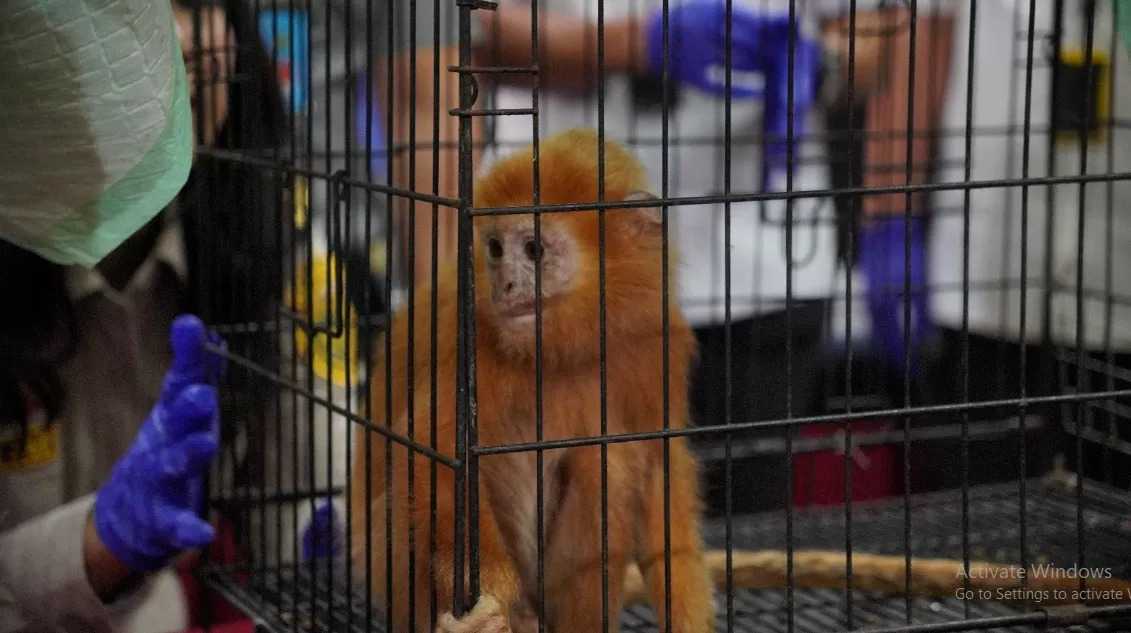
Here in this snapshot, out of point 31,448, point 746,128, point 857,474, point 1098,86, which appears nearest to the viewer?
point 31,448

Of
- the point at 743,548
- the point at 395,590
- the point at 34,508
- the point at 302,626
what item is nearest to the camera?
the point at 395,590

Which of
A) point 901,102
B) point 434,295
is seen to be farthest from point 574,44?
point 434,295

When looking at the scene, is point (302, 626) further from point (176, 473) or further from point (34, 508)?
point (34, 508)

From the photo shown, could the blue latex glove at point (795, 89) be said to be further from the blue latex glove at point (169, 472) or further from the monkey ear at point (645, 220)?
the blue latex glove at point (169, 472)

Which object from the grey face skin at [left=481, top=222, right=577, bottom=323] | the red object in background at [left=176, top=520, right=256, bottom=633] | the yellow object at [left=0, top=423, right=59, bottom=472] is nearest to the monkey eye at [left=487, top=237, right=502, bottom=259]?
the grey face skin at [left=481, top=222, right=577, bottom=323]

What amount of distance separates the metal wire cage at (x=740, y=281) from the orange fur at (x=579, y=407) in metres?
0.04

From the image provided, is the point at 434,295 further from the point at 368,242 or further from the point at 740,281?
the point at 740,281

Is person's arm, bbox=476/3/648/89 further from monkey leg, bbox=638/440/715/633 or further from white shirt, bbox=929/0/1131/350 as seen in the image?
monkey leg, bbox=638/440/715/633

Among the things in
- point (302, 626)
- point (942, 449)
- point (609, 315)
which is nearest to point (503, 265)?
point (609, 315)

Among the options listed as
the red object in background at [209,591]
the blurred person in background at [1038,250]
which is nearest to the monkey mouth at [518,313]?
the red object in background at [209,591]

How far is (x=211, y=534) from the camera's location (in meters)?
1.47

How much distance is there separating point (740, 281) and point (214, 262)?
1474 millimetres

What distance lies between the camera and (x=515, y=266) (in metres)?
1.37

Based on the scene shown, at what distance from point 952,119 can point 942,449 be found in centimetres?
78
